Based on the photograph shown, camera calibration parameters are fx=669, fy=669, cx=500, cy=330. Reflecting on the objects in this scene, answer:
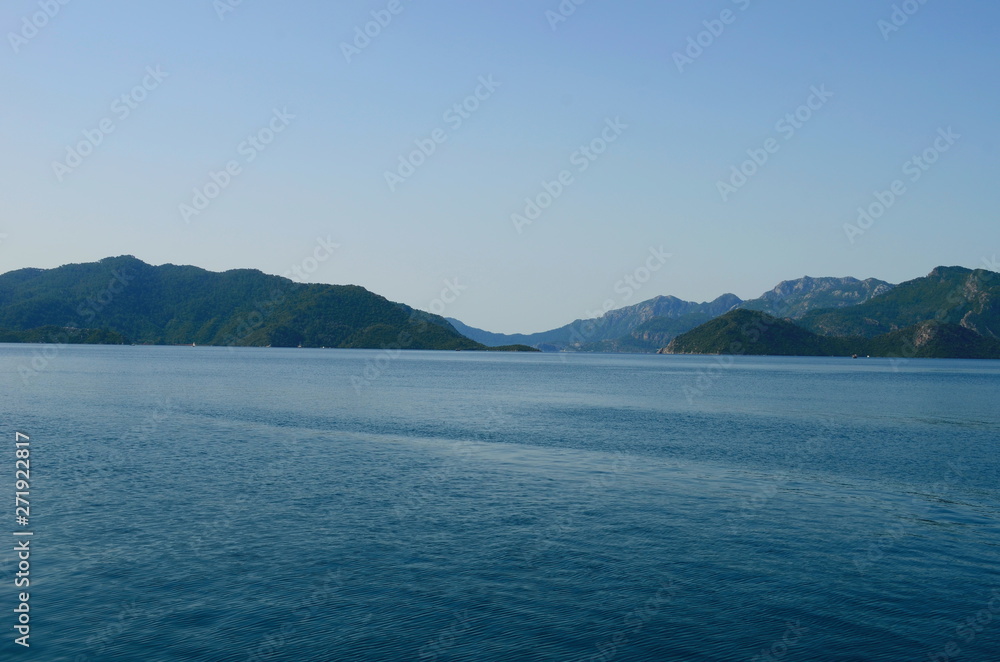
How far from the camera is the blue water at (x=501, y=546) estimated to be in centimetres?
2120

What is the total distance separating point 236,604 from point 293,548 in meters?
6.31

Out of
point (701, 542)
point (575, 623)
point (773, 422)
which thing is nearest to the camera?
point (575, 623)

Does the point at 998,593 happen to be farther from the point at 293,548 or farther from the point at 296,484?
the point at 296,484

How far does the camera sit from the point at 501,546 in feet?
98.8

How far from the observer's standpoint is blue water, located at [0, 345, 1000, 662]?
21.2 metres

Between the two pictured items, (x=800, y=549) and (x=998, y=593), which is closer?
(x=998, y=593)

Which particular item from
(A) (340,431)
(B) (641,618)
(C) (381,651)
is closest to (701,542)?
(B) (641,618)

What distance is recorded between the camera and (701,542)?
31484 millimetres

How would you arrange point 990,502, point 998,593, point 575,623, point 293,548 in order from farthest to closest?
1. point 990,502
2. point 293,548
3. point 998,593
4. point 575,623

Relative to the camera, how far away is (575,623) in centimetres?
2222

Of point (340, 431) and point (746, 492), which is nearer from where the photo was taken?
point (746, 492)

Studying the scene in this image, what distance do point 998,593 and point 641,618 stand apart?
14406mm

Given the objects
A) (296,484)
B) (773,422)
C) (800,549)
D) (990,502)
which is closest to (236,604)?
(296,484)

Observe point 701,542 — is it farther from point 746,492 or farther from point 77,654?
point 77,654
